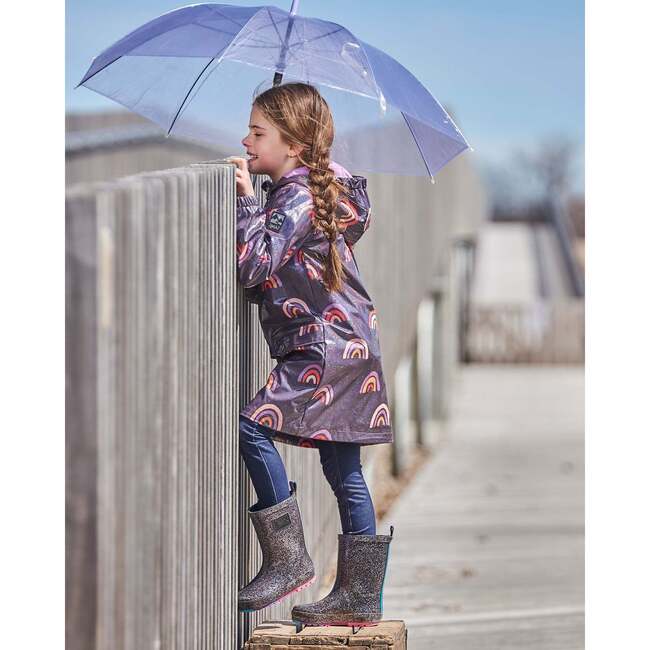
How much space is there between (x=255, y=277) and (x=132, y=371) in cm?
124

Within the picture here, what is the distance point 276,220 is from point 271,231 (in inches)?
1.5

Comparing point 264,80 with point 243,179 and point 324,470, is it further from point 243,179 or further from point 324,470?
point 324,470

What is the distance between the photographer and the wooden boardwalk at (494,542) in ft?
20.2

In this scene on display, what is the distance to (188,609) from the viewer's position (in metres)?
3.48

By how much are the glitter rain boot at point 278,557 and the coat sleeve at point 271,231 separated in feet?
2.14

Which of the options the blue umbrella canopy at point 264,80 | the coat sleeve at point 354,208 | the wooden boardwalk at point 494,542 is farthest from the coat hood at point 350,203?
the wooden boardwalk at point 494,542

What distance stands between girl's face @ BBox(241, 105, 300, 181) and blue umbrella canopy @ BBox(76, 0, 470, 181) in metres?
0.23

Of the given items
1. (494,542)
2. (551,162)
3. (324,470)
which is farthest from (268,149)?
(551,162)

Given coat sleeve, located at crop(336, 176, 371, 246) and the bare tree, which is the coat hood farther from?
the bare tree

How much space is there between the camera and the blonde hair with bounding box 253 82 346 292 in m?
4.00

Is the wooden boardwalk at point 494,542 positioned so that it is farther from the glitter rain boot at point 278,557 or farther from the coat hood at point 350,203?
the coat hood at point 350,203

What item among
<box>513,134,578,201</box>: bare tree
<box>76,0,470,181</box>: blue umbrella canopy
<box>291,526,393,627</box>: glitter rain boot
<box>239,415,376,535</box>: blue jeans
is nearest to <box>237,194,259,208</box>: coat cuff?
<box>76,0,470,181</box>: blue umbrella canopy
